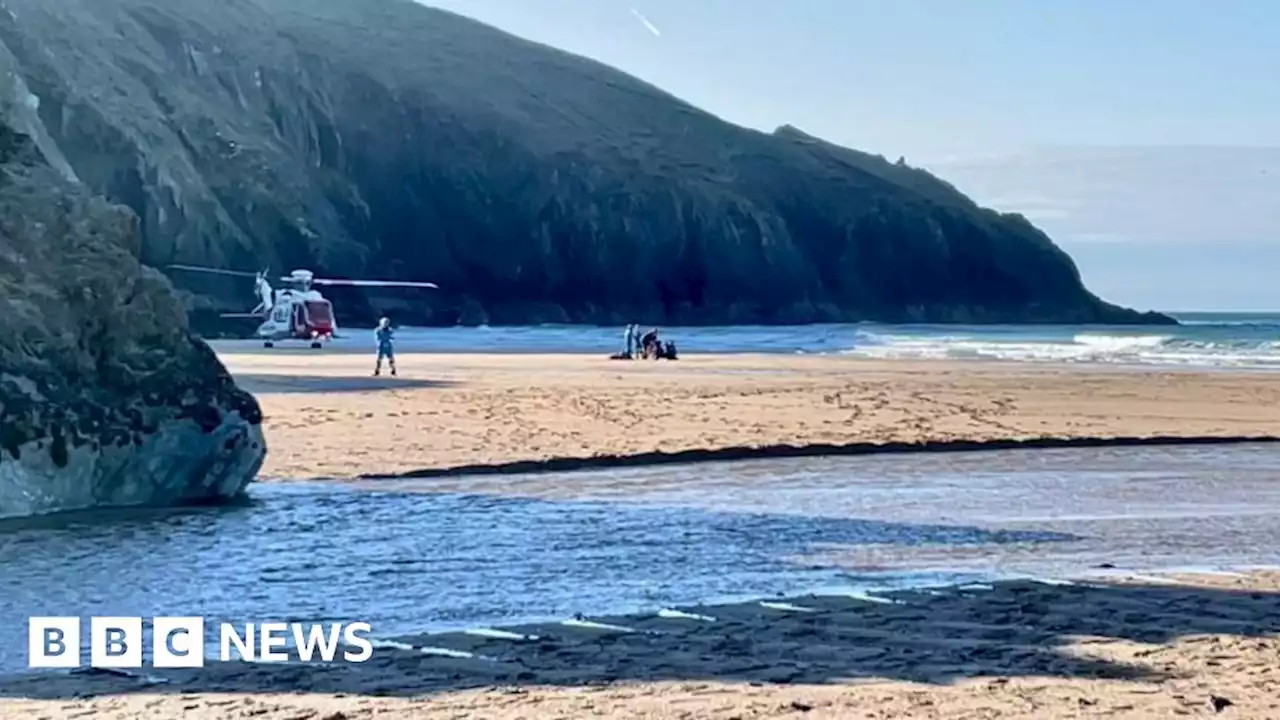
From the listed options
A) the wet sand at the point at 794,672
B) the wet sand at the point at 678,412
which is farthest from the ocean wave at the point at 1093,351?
the wet sand at the point at 794,672

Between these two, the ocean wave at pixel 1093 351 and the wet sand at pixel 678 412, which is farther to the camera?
the ocean wave at pixel 1093 351

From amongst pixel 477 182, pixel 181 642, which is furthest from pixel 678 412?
pixel 477 182

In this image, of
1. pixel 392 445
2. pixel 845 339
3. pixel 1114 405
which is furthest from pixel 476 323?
pixel 392 445

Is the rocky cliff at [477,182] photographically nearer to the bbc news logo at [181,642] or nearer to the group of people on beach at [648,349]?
the group of people on beach at [648,349]

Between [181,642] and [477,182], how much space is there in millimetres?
98069

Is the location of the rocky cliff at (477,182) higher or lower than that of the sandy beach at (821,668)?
higher

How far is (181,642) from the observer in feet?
21.7

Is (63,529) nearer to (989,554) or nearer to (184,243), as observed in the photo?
(989,554)

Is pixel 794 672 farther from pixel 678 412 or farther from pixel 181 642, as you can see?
pixel 678 412

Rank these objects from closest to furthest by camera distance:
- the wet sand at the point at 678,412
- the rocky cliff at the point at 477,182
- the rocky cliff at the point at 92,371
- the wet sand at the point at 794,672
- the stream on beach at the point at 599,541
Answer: the wet sand at the point at 794,672 < the stream on beach at the point at 599,541 < the rocky cliff at the point at 92,371 < the wet sand at the point at 678,412 < the rocky cliff at the point at 477,182

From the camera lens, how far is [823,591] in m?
7.95

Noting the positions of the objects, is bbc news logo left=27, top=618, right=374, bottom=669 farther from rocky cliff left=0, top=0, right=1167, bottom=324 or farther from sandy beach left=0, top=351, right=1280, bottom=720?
rocky cliff left=0, top=0, right=1167, bottom=324

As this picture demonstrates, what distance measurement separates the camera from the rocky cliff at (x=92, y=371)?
33.8ft

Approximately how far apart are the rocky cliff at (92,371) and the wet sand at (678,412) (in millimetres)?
1902
